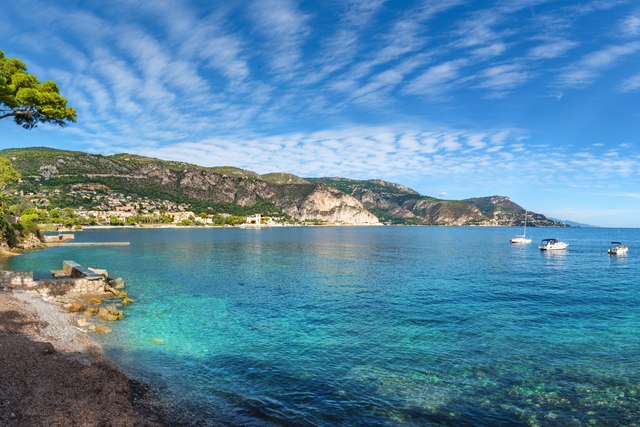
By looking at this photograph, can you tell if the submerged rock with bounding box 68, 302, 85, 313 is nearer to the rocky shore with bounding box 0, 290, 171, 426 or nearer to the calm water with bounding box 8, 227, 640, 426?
the calm water with bounding box 8, 227, 640, 426

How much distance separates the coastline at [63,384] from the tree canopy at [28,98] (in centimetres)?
1853

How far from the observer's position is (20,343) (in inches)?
625

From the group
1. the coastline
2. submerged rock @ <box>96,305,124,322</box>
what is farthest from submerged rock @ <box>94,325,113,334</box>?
submerged rock @ <box>96,305,124,322</box>

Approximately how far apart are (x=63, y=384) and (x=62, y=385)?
0.11 metres

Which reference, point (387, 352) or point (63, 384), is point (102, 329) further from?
point (387, 352)

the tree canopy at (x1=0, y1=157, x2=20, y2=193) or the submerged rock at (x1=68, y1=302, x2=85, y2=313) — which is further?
the tree canopy at (x1=0, y1=157, x2=20, y2=193)

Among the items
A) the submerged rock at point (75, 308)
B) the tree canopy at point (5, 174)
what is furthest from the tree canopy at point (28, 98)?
the tree canopy at point (5, 174)

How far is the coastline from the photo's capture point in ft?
33.9

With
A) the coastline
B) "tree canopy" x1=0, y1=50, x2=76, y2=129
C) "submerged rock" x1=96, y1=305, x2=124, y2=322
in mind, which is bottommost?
"submerged rock" x1=96, y1=305, x2=124, y2=322

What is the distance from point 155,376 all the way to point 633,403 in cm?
1904

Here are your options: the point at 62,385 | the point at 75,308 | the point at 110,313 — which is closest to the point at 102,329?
the point at 110,313

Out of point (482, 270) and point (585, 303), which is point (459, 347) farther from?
point (482, 270)

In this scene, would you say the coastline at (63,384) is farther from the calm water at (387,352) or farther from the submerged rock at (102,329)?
the submerged rock at (102,329)

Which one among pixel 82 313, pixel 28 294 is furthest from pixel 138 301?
pixel 28 294
